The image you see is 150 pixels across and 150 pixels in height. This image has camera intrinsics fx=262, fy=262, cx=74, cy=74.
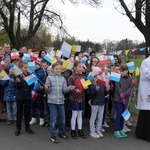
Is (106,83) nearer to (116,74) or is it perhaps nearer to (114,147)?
(116,74)

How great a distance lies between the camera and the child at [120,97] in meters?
5.52

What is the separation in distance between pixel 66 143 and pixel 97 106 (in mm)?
1048

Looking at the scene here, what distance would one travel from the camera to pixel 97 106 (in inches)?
218

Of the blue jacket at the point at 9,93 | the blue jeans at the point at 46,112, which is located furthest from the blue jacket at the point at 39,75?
the blue jacket at the point at 9,93

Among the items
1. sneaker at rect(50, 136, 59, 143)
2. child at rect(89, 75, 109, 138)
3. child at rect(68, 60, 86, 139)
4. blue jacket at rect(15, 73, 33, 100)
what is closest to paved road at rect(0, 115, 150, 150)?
sneaker at rect(50, 136, 59, 143)

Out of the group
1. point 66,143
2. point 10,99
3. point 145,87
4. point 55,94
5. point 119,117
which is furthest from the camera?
point 10,99

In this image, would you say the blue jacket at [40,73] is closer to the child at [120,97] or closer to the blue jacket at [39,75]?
the blue jacket at [39,75]

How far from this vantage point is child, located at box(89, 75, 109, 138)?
5.46 m

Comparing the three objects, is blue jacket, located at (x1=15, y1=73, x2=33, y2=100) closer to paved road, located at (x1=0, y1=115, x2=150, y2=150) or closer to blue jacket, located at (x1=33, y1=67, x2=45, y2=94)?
blue jacket, located at (x1=33, y1=67, x2=45, y2=94)

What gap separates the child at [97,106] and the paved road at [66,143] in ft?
0.60

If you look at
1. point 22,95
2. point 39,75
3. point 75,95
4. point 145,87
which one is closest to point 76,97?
point 75,95

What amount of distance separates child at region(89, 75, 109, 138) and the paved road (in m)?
0.18

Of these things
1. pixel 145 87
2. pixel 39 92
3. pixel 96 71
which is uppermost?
pixel 96 71

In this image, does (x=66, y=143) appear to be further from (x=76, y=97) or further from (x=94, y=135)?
(x=76, y=97)
